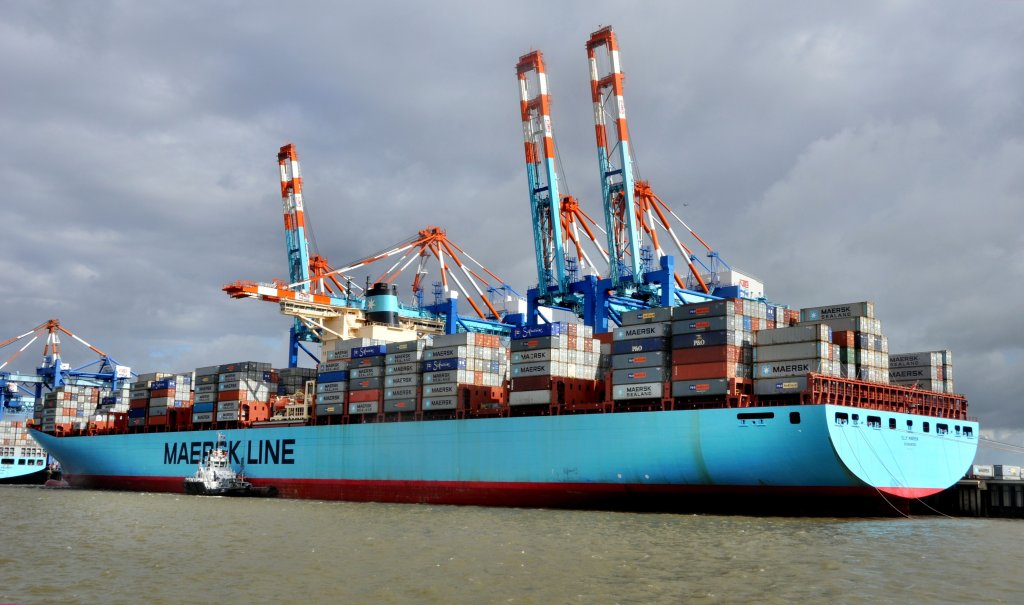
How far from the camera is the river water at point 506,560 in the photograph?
19.6m

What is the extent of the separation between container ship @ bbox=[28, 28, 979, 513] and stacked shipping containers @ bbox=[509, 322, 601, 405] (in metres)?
0.11

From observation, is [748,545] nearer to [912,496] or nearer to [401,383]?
[912,496]

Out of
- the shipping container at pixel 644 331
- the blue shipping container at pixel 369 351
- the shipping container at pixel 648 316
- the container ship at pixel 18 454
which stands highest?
the shipping container at pixel 648 316

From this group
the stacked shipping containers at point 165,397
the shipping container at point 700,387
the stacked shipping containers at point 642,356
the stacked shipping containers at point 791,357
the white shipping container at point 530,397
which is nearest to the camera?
the stacked shipping containers at point 791,357

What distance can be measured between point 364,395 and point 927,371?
31.6 meters

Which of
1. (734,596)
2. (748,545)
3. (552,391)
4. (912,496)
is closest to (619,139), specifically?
(552,391)

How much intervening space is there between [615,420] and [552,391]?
13.4 feet

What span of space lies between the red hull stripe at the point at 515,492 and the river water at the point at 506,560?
1.62 metres

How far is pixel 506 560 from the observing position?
24.4 metres

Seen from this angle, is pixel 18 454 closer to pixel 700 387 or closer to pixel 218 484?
pixel 218 484

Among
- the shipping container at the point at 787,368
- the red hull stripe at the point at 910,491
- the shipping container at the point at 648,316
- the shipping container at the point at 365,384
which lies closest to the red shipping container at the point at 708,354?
the shipping container at the point at 787,368

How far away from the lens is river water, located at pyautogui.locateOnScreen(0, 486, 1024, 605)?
Result: 64.4 feet

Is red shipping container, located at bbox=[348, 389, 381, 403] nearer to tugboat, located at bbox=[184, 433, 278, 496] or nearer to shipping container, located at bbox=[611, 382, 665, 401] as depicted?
tugboat, located at bbox=[184, 433, 278, 496]

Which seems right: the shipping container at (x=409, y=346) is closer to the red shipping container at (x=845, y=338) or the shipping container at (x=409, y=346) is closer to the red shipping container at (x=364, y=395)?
the red shipping container at (x=364, y=395)
